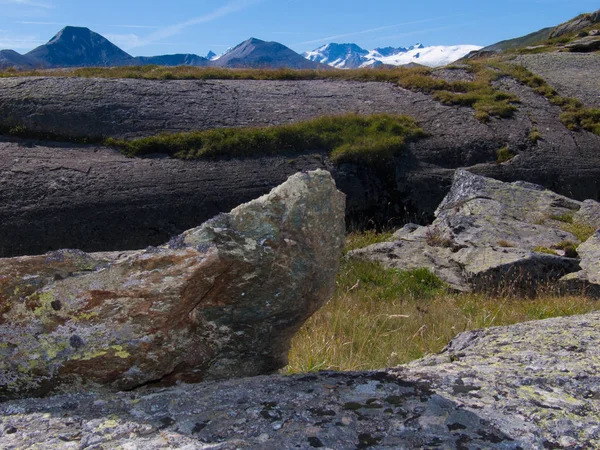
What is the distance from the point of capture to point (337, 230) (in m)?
3.72

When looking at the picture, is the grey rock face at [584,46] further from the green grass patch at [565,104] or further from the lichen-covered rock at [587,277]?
the lichen-covered rock at [587,277]

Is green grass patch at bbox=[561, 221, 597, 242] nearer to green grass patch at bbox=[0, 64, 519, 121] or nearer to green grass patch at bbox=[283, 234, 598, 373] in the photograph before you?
green grass patch at bbox=[283, 234, 598, 373]

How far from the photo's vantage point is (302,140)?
47.0 ft

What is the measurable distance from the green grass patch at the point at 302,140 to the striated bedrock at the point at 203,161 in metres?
0.25

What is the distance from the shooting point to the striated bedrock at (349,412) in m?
2.65

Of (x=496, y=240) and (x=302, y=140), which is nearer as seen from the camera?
(x=496, y=240)

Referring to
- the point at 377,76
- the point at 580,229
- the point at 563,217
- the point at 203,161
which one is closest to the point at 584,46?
the point at 377,76

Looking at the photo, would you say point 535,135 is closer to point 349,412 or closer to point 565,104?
point 565,104

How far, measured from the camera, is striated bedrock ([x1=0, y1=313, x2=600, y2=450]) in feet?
8.68

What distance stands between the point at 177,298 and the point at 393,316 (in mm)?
3551

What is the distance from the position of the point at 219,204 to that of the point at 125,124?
3577mm

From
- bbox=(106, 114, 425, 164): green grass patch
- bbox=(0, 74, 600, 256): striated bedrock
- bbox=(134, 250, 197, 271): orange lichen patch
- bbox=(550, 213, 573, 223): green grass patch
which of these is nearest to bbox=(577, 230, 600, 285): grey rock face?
bbox=(550, 213, 573, 223): green grass patch

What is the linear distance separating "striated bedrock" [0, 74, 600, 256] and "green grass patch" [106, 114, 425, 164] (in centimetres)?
25

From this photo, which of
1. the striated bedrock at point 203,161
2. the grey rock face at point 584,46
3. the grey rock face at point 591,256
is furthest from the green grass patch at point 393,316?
the grey rock face at point 584,46
